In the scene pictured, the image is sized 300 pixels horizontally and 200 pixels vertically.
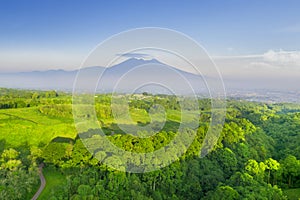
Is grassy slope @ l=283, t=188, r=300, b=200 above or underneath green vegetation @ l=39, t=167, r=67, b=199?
underneath

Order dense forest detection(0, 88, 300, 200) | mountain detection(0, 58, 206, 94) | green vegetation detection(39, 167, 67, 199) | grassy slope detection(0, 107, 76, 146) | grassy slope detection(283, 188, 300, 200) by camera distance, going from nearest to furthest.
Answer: mountain detection(0, 58, 206, 94) < dense forest detection(0, 88, 300, 200) < grassy slope detection(283, 188, 300, 200) < green vegetation detection(39, 167, 67, 199) < grassy slope detection(0, 107, 76, 146)

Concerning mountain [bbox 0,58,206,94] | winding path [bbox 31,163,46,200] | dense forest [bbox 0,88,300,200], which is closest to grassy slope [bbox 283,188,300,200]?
dense forest [bbox 0,88,300,200]

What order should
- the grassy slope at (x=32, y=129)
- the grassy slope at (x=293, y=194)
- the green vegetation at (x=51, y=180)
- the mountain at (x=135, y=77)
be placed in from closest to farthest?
the mountain at (x=135, y=77), the grassy slope at (x=293, y=194), the green vegetation at (x=51, y=180), the grassy slope at (x=32, y=129)

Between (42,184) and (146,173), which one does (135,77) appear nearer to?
(146,173)

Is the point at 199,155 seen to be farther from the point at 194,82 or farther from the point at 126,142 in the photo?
the point at 194,82

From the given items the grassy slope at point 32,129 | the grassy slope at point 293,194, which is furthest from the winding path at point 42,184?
the grassy slope at point 293,194

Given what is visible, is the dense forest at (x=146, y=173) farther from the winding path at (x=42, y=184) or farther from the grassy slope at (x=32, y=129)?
Answer: the winding path at (x=42, y=184)

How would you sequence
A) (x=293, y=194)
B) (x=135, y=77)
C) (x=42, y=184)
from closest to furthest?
(x=135, y=77), (x=293, y=194), (x=42, y=184)

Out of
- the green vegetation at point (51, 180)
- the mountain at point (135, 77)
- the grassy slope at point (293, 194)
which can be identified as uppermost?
the mountain at point (135, 77)

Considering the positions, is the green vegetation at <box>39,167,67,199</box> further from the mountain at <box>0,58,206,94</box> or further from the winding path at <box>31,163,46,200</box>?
the mountain at <box>0,58,206,94</box>

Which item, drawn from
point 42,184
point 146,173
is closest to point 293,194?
point 146,173

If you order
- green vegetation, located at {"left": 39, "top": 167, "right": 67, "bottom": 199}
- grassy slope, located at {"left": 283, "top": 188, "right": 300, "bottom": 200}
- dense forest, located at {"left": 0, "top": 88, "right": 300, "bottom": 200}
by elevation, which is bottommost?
grassy slope, located at {"left": 283, "top": 188, "right": 300, "bottom": 200}

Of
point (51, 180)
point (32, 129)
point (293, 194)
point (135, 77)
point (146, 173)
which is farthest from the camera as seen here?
point (32, 129)
